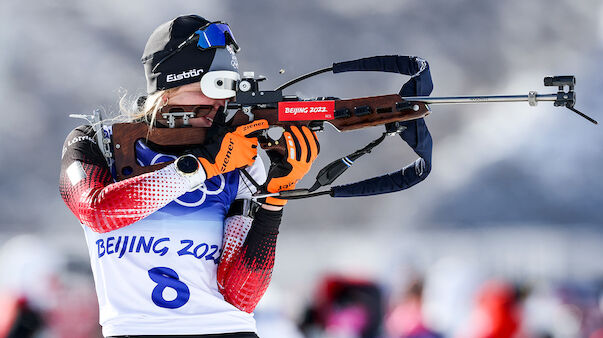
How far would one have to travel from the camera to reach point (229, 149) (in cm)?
289

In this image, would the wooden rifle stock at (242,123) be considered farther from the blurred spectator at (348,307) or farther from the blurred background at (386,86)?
the blurred background at (386,86)

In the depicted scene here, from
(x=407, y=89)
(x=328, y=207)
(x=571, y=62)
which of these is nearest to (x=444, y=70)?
(x=571, y=62)

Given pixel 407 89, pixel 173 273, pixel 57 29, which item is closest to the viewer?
pixel 173 273

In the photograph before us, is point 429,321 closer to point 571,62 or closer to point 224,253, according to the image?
point 224,253

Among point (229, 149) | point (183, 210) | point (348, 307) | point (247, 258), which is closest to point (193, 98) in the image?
point (229, 149)

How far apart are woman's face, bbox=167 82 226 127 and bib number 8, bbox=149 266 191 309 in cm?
57

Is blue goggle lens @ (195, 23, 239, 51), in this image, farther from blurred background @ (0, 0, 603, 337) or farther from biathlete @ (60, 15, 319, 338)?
blurred background @ (0, 0, 603, 337)

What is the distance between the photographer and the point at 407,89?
302 cm

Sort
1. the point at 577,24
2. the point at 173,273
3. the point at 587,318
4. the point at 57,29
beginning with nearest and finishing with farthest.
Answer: the point at 173,273
the point at 587,318
the point at 57,29
the point at 577,24

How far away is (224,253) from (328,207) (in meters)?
10.6

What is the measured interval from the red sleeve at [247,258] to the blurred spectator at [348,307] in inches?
173

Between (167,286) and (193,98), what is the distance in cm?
71

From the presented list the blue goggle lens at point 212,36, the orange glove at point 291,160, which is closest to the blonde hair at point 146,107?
the blue goggle lens at point 212,36

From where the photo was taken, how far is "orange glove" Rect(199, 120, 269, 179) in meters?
2.87
